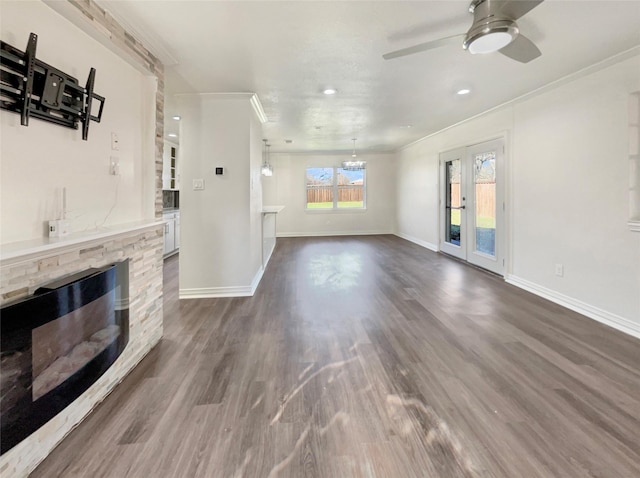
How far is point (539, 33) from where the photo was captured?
2477 mm

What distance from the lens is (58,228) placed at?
1611mm

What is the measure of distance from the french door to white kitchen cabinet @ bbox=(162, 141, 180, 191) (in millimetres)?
5557

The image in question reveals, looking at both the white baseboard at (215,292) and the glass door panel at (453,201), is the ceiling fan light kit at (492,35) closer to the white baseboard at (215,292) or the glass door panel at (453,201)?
the white baseboard at (215,292)

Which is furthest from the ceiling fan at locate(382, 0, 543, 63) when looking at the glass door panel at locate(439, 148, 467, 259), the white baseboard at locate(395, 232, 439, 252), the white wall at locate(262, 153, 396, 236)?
the white wall at locate(262, 153, 396, 236)

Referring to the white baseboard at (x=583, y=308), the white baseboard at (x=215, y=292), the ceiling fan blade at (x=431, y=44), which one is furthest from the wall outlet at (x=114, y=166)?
the white baseboard at (x=583, y=308)

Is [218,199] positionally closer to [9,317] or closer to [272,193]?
[9,317]

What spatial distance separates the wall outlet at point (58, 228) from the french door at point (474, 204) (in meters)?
5.01

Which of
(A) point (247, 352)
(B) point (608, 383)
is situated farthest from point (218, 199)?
(B) point (608, 383)

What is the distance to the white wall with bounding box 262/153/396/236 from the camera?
9.17 meters

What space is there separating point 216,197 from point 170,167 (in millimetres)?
3822

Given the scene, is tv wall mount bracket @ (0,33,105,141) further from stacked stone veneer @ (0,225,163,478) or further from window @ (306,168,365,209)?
window @ (306,168,365,209)

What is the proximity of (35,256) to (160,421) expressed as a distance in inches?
41.9

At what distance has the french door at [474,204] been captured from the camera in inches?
188

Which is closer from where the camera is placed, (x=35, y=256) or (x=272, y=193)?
(x=35, y=256)
